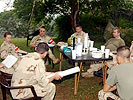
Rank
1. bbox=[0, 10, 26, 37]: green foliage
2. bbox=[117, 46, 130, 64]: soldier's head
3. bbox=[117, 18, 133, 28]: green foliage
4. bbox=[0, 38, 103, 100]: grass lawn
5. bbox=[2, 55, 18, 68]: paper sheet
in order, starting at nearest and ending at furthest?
1. bbox=[117, 46, 130, 64]: soldier's head
2. bbox=[2, 55, 18, 68]: paper sheet
3. bbox=[0, 38, 103, 100]: grass lawn
4. bbox=[117, 18, 133, 28]: green foliage
5. bbox=[0, 10, 26, 37]: green foliage

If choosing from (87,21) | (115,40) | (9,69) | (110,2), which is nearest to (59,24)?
(87,21)

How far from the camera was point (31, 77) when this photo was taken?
253cm

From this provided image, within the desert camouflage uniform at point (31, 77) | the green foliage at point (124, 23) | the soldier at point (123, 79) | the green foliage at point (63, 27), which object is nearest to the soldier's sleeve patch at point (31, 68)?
the desert camouflage uniform at point (31, 77)

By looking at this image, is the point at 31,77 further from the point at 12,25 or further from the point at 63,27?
the point at 12,25

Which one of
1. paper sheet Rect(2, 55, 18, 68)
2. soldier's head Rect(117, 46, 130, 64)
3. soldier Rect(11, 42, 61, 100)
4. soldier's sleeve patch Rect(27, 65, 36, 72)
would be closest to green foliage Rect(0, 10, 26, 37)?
paper sheet Rect(2, 55, 18, 68)

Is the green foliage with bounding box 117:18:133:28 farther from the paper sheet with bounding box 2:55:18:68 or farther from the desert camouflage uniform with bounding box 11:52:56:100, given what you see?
the desert camouflage uniform with bounding box 11:52:56:100

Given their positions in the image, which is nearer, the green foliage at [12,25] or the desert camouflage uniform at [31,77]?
the desert camouflage uniform at [31,77]

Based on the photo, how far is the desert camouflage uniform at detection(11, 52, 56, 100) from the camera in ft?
8.18

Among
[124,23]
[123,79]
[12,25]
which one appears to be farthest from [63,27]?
[123,79]

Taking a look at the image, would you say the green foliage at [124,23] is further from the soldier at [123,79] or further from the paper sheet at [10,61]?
the soldier at [123,79]

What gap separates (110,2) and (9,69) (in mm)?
7837

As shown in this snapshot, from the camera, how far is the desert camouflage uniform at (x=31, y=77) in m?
2.49

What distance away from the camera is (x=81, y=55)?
4031mm

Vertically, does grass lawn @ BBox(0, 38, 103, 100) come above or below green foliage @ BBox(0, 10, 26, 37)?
below
